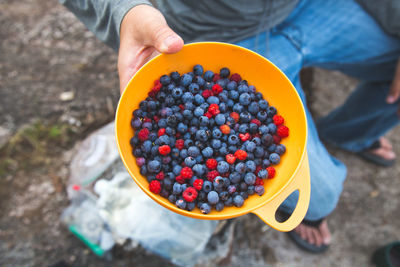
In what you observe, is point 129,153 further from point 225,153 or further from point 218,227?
point 218,227

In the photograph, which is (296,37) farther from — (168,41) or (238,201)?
(238,201)

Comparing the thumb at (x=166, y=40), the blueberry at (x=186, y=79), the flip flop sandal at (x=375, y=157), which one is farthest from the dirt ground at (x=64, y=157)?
the thumb at (x=166, y=40)

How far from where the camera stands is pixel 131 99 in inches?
41.6

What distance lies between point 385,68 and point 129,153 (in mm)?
1407

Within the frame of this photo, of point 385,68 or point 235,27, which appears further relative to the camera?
point 385,68

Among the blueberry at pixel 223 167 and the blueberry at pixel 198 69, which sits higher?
the blueberry at pixel 198 69

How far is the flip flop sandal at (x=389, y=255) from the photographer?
1.77 m

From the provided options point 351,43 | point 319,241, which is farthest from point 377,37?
point 319,241

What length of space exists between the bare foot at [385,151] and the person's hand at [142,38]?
1768 mm

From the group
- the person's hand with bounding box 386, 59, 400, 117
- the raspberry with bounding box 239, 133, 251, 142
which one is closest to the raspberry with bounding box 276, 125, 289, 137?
the raspberry with bounding box 239, 133, 251, 142

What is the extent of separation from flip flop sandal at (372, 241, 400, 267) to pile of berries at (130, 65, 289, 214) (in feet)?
3.98

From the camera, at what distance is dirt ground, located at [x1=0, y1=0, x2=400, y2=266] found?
176 cm

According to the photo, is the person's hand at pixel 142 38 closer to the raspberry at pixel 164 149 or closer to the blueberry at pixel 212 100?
the blueberry at pixel 212 100

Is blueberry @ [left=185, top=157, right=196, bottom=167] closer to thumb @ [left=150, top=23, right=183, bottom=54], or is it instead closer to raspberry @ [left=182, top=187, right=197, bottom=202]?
raspberry @ [left=182, top=187, right=197, bottom=202]
